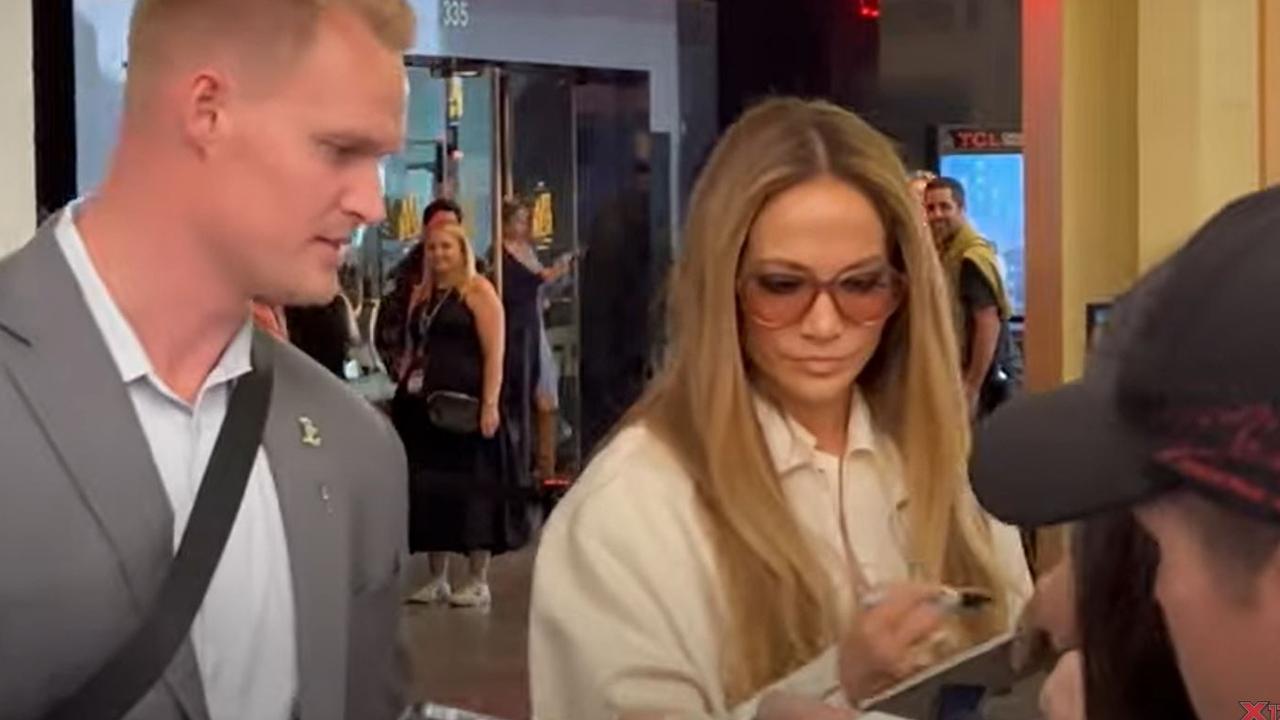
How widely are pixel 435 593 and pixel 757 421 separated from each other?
20.2 ft

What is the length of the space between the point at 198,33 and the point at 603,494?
593 millimetres

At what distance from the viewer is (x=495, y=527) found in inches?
314

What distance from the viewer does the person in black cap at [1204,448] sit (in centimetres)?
102

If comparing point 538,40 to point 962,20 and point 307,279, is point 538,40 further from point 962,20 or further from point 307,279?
point 307,279

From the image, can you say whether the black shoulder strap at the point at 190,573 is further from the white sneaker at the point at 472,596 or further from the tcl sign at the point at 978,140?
the tcl sign at the point at 978,140

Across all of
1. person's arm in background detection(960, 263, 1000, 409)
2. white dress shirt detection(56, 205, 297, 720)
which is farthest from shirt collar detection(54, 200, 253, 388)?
person's arm in background detection(960, 263, 1000, 409)

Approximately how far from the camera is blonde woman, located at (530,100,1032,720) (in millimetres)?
2020

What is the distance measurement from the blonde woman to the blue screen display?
6678mm

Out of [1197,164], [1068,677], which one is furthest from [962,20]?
[1068,677]

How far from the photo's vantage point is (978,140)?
32.2ft

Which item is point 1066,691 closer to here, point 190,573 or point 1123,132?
point 190,573

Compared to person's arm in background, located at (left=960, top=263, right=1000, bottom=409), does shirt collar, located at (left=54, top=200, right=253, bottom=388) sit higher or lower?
higher

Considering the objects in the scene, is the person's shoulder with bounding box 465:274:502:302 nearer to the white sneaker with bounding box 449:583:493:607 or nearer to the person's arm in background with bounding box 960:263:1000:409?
the white sneaker with bounding box 449:583:493:607

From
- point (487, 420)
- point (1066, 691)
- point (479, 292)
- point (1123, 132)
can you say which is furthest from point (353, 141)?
point (479, 292)
